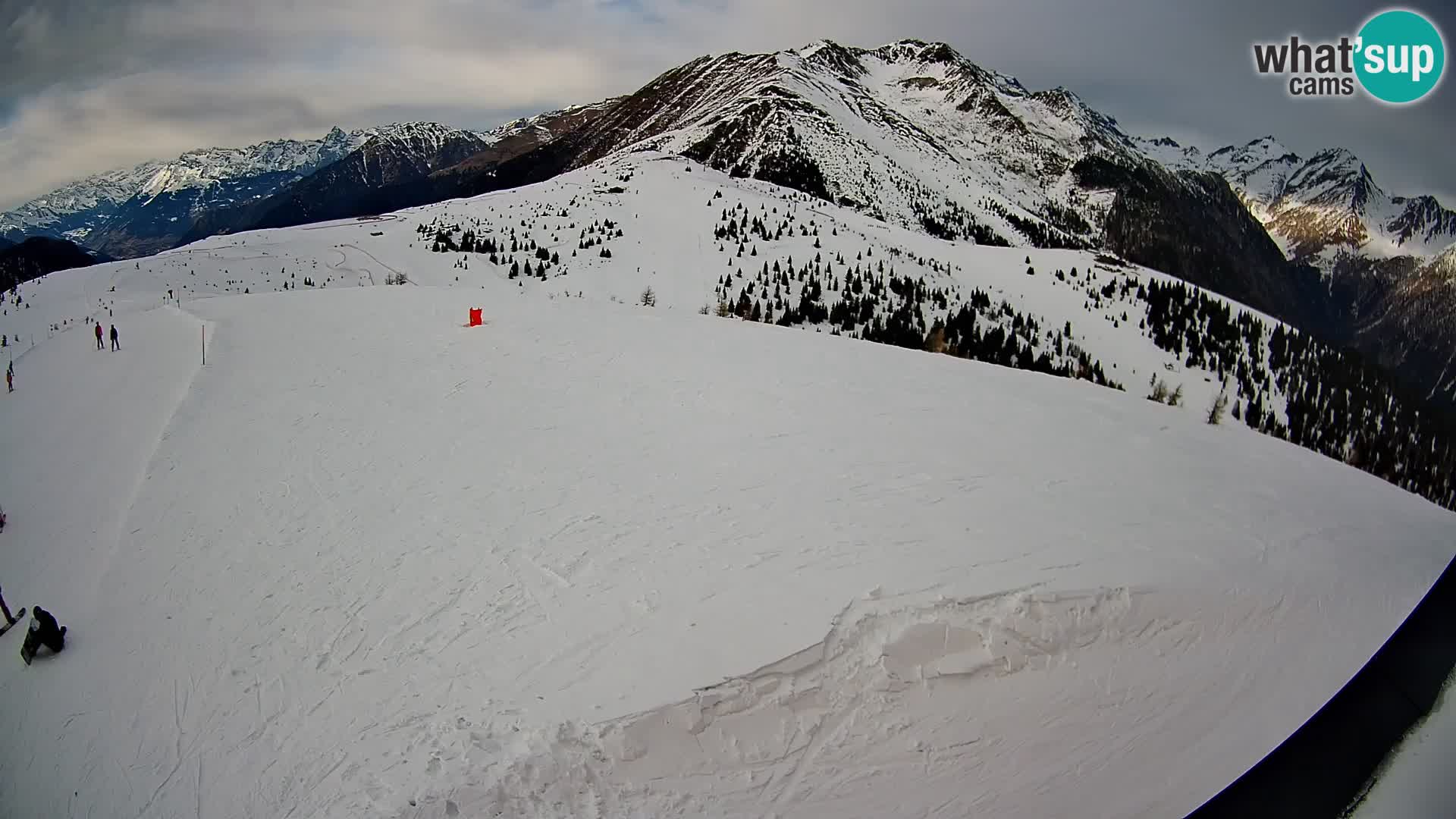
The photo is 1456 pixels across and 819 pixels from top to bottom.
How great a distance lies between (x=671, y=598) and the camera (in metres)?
6.07

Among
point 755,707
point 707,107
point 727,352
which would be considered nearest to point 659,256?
point 727,352

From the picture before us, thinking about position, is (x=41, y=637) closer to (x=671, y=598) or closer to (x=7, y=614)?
(x=7, y=614)

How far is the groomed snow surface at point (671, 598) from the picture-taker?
475cm

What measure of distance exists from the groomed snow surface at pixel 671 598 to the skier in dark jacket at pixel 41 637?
0.37 ft

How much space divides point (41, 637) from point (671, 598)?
5884 mm

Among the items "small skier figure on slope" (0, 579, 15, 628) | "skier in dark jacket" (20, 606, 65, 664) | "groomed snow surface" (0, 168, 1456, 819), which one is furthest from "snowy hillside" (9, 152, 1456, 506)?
"skier in dark jacket" (20, 606, 65, 664)

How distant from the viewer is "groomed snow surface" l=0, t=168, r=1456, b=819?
187 inches

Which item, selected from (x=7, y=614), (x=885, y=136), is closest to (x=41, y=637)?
(x=7, y=614)

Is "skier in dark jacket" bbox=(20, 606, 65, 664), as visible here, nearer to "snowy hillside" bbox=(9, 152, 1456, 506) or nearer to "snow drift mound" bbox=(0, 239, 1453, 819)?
"snow drift mound" bbox=(0, 239, 1453, 819)

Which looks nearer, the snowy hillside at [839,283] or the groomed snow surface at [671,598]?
the groomed snow surface at [671,598]

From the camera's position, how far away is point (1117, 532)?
290 inches

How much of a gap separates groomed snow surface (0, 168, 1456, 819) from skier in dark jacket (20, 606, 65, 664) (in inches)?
4.4

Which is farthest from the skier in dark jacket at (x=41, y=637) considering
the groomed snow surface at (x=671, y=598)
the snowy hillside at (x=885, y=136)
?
the snowy hillside at (x=885, y=136)

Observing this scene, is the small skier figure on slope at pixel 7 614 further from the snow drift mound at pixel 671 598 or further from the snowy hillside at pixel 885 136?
the snowy hillside at pixel 885 136
